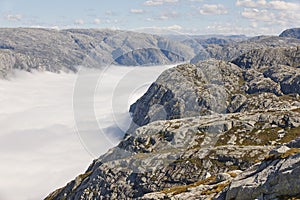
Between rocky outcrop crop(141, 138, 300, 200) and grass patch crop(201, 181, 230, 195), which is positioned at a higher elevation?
rocky outcrop crop(141, 138, 300, 200)

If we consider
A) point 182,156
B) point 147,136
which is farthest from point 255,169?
point 147,136

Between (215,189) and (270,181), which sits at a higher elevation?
(270,181)

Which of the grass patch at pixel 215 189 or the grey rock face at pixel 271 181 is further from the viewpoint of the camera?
the grass patch at pixel 215 189

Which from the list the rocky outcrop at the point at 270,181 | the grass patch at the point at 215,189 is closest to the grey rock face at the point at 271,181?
the rocky outcrop at the point at 270,181

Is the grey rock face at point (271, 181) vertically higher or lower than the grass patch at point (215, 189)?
higher

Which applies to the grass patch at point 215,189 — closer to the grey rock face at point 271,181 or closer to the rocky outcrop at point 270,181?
the rocky outcrop at point 270,181

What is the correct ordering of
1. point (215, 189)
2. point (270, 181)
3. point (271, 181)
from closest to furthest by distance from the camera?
1. point (271, 181)
2. point (270, 181)
3. point (215, 189)

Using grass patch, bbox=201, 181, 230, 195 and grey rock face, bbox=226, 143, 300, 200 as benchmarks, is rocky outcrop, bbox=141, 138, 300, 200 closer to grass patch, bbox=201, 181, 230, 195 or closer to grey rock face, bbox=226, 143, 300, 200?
grey rock face, bbox=226, 143, 300, 200

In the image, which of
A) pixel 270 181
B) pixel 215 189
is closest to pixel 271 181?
pixel 270 181

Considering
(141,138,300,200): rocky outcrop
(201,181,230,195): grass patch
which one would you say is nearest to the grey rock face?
(141,138,300,200): rocky outcrop

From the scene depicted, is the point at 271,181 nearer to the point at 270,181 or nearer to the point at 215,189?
the point at 270,181

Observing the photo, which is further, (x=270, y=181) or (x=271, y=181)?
(x=270, y=181)
